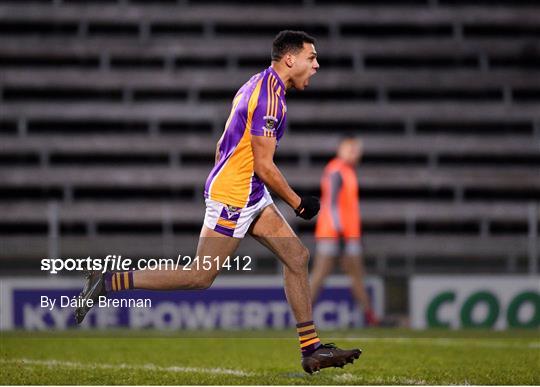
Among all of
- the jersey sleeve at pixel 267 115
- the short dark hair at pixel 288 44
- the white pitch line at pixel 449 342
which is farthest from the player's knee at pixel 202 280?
the white pitch line at pixel 449 342

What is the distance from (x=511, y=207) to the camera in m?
17.8

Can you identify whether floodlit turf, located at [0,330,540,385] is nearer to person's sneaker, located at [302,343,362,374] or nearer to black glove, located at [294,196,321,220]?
person's sneaker, located at [302,343,362,374]

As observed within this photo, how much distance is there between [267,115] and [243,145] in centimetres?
24

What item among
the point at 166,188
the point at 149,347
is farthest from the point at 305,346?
the point at 166,188

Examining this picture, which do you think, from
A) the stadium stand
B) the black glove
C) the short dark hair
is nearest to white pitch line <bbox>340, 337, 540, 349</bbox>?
the black glove

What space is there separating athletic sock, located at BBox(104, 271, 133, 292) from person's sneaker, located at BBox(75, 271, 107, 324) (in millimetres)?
44

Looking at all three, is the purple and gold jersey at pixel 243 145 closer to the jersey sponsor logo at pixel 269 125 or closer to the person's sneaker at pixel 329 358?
the jersey sponsor logo at pixel 269 125

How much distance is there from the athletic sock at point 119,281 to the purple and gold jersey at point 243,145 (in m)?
0.64

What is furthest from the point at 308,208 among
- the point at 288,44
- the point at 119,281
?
the point at 119,281

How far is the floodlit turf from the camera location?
5805mm

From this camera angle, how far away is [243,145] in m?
5.52

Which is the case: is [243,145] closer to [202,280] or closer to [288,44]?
[288,44]

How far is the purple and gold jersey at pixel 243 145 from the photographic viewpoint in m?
5.44

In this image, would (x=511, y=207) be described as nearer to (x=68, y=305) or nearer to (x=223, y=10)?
(x=223, y=10)
